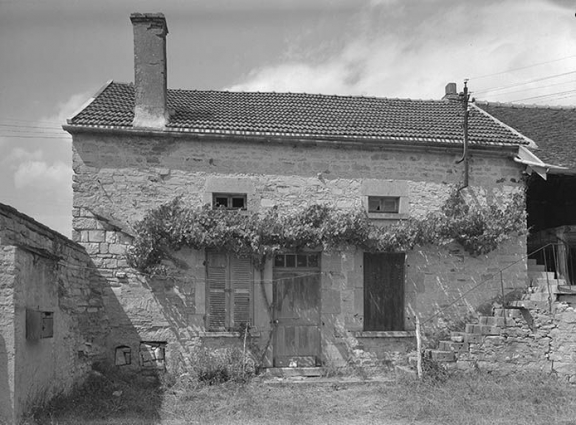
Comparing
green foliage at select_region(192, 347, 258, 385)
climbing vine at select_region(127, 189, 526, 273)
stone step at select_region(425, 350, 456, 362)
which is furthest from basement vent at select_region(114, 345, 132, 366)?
stone step at select_region(425, 350, 456, 362)

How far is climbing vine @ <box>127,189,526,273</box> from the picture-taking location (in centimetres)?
1065

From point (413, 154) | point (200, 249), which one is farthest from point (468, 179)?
point (200, 249)

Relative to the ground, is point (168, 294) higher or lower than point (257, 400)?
higher

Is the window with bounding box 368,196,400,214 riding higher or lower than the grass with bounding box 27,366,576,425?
higher

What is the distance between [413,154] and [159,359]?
6032 mm

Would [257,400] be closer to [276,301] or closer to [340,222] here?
[276,301]

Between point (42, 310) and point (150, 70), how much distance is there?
5.16 metres

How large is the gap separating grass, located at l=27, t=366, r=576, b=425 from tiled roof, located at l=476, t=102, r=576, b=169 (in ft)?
14.5

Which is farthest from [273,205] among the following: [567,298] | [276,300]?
[567,298]

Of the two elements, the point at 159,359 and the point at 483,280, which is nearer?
the point at 159,359

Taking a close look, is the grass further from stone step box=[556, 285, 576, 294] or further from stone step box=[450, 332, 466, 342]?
stone step box=[556, 285, 576, 294]

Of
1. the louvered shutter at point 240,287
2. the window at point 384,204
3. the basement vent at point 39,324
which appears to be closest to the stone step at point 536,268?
the window at point 384,204

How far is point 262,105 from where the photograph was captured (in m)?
12.9

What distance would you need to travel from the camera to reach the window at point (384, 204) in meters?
11.6
